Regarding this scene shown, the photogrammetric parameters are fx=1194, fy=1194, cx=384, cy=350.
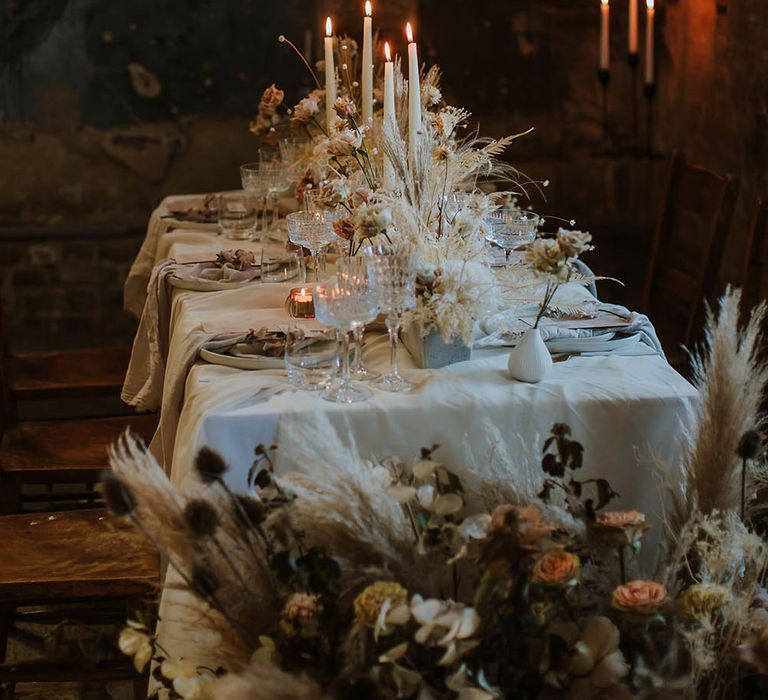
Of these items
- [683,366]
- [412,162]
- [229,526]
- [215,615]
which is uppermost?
[412,162]

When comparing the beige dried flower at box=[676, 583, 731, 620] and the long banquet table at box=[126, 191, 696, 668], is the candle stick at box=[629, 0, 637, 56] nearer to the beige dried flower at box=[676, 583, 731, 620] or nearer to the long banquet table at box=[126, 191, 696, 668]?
the long banquet table at box=[126, 191, 696, 668]

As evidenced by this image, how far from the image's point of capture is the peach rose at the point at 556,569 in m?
1.49

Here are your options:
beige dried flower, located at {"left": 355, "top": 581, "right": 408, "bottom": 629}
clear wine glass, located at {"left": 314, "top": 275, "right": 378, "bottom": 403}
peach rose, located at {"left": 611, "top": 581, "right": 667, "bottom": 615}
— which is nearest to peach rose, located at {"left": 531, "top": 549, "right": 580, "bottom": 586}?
peach rose, located at {"left": 611, "top": 581, "right": 667, "bottom": 615}

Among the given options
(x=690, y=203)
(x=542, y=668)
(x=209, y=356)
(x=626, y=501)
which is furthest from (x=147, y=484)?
(x=690, y=203)

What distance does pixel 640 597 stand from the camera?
1507mm

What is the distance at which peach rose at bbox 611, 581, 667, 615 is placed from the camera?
1498 millimetres

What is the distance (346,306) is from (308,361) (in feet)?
0.45

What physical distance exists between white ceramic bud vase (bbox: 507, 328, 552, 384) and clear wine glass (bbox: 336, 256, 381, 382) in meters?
0.25

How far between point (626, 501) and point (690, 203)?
177 centimetres

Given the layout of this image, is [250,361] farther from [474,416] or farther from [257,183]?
[257,183]

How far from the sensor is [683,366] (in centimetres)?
329

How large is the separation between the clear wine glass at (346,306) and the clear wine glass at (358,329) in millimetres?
16

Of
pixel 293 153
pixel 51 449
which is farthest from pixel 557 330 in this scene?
pixel 293 153

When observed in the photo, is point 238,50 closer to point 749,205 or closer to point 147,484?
point 749,205
